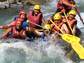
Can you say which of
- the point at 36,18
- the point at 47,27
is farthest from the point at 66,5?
the point at 47,27

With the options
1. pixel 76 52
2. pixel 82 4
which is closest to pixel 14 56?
pixel 76 52

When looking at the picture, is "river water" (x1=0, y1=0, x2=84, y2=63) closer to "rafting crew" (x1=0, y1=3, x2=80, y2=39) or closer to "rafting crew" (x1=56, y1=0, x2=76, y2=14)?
"rafting crew" (x1=0, y1=3, x2=80, y2=39)

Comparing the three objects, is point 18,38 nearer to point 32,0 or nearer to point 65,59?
point 65,59

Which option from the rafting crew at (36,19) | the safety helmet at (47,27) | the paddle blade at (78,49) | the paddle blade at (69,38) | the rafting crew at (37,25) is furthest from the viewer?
the rafting crew at (36,19)

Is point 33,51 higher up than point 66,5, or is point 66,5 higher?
point 66,5

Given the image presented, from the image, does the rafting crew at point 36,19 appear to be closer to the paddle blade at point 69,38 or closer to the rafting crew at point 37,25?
the rafting crew at point 37,25

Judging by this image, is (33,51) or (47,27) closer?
(33,51)

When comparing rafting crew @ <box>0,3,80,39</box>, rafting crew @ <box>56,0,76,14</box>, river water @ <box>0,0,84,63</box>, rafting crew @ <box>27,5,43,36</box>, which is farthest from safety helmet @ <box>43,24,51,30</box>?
rafting crew @ <box>56,0,76,14</box>

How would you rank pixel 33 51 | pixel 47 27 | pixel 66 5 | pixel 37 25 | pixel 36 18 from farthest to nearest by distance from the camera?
pixel 66 5 → pixel 36 18 → pixel 37 25 → pixel 47 27 → pixel 33 51

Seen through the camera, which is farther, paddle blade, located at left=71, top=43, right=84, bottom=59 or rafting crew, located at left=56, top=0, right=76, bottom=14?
rafting crew, located at left=56, top=0, right=76, bottom=14

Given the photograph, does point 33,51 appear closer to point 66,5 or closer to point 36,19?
point 36,19

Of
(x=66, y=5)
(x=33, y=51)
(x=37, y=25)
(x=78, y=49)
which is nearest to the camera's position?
(x=78, y=49)

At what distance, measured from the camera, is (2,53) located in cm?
1172

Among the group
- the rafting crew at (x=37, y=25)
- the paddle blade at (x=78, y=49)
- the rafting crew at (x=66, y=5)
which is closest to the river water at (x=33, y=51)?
the paddle blade at (x=78, y=49)
